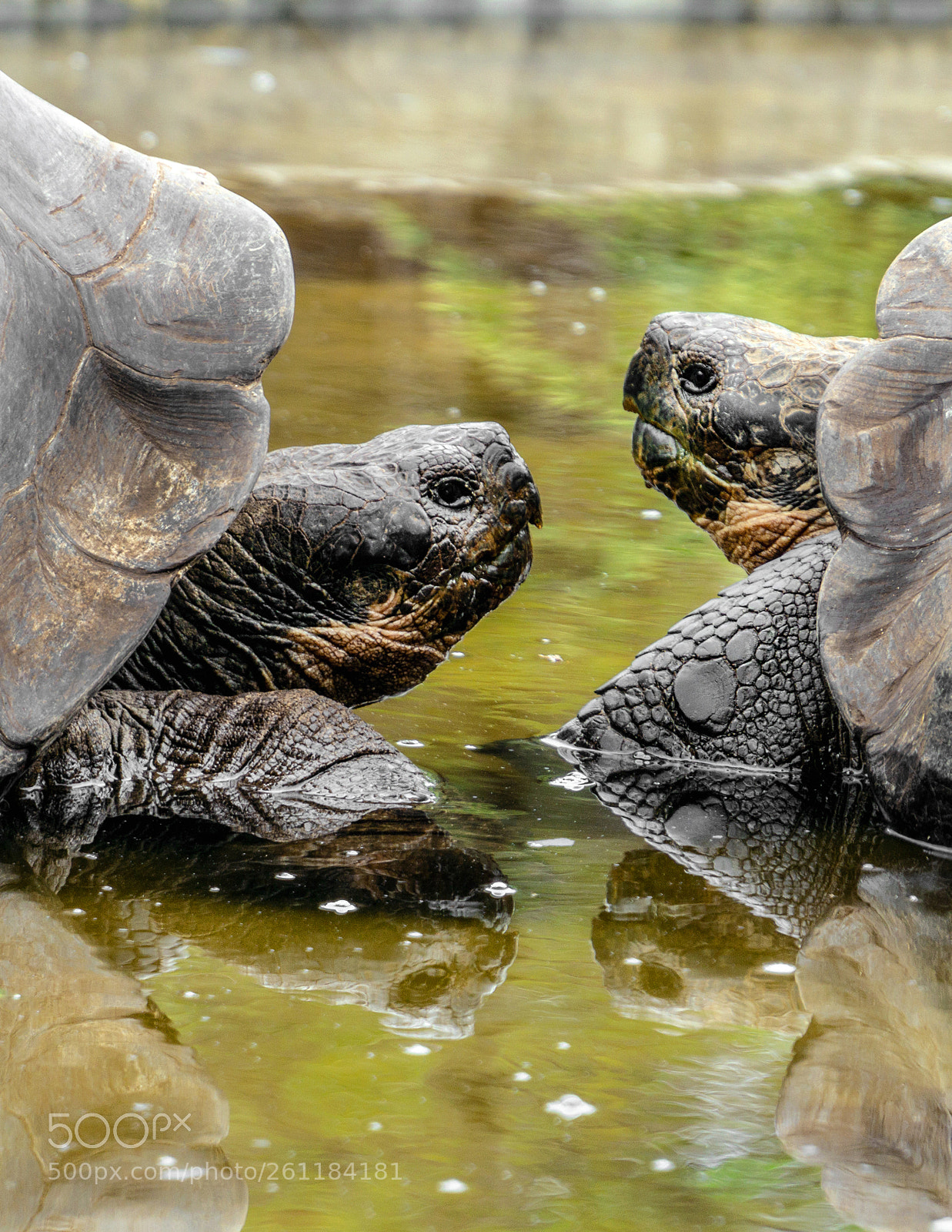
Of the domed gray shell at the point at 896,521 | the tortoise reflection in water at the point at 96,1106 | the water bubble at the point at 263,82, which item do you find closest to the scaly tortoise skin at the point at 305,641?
the tortoise reflection in water at the point at 96,1106

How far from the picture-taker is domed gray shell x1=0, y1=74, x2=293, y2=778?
9.45 feet

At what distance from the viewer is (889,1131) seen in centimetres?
225

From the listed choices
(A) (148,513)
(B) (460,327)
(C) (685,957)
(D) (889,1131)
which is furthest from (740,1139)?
(B) (460,327)

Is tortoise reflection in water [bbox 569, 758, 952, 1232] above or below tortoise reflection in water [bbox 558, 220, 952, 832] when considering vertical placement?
below

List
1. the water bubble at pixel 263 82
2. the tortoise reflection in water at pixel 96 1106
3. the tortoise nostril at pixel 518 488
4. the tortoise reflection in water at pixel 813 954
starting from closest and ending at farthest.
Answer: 1. the tortoise reflection in water at pixel 96 1106
2. the tortoise reflection in water at pixel 813 954
3. the tortoise nostril at pixel 518 488
4. the water bubble at pixel 263 82

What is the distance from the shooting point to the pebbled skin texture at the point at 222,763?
10.8 feet

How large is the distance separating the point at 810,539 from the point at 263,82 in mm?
12996

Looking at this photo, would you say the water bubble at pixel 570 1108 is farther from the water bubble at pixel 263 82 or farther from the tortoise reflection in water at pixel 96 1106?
the water bubble at pixel 263 82

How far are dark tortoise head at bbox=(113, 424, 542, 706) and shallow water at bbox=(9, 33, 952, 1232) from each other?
0.91 feet

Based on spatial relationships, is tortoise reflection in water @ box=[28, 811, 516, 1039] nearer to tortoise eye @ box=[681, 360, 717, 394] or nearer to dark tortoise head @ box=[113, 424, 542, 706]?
dark tortoise head @ box=[113, 424, 542, 706]

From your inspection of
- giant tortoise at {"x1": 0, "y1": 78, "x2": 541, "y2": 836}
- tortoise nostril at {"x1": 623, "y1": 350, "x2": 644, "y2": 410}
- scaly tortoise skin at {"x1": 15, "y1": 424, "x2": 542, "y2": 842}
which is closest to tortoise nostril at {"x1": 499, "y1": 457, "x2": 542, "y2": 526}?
scaly tortoise skin at {"x1": 15, "y1": 424, "x2": 542, "y2": 842}

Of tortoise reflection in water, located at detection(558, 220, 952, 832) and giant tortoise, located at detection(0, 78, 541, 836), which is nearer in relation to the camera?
giant tortoise, located at detection(0, 78, 541, 836)

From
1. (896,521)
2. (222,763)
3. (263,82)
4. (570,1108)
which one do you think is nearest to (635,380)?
(896,521)

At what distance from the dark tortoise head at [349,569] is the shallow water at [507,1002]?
0.28 m
